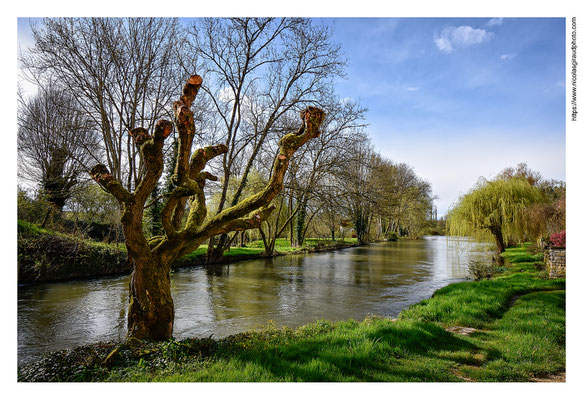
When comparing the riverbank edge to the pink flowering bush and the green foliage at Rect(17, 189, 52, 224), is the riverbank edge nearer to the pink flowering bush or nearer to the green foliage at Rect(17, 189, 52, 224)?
the green foliage at Rect(17, 189, 52, 224)

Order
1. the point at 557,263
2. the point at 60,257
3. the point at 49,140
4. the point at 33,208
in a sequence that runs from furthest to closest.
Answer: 1. the point at 49,140
2. the point at 33,208
3. the point at 60,257
4. the point at 557,263

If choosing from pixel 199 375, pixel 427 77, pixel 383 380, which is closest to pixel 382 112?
pixel 427 77

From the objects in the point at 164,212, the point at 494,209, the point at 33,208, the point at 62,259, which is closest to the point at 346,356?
the point at 164,212

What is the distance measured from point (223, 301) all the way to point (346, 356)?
549 centimetres

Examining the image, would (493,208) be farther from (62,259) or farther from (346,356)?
(62,259)

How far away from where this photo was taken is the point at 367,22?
4875 millimetres

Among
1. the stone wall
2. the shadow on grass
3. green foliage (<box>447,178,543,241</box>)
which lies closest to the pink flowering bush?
the stone wall

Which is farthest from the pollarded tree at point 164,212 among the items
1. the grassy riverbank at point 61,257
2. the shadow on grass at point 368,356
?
the grassy riverbank at point 61,257

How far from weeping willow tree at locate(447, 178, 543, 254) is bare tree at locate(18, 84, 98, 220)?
56.2ft

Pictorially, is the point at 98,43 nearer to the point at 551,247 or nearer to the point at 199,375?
the point at 199,375

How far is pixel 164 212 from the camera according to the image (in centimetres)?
479

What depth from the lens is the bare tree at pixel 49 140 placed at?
46.8 ft
